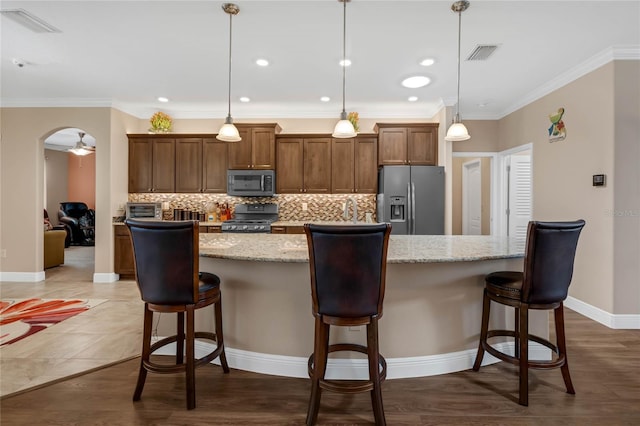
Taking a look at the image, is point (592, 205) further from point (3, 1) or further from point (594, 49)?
point (3, 1)

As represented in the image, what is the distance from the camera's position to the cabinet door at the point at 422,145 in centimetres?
507

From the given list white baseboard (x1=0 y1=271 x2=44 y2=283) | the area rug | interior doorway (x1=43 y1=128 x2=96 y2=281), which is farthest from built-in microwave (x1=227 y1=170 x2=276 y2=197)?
interior doorway (x1=43 y1=128 x2=96 y2=281)

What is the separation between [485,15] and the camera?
2.68 meters

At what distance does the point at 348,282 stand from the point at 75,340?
107 inches

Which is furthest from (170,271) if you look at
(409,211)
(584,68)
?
(584,68)

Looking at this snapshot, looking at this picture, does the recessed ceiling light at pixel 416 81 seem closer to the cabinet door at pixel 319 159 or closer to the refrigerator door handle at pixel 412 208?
the refrigerator door handle at pixel 412 208

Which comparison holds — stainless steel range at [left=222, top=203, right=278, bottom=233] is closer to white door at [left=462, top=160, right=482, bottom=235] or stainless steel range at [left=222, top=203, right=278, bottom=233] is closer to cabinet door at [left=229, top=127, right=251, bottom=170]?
cabinet door at [left=229, top=127, right=251, bottom=170]

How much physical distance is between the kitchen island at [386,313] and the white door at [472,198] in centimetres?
404

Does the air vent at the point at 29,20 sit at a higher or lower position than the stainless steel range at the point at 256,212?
higher

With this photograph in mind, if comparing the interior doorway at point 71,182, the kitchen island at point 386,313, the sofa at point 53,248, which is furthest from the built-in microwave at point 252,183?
the interior doorway at point 71,182

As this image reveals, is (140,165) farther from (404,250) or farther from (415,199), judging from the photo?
(404,250)

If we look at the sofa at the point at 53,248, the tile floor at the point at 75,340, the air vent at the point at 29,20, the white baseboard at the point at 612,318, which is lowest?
the tile floor at the point at 75,340

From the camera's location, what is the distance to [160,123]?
5.30m

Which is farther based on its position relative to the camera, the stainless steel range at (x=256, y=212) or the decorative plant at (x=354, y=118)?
the stainless steel range at (x=256, y=212)
